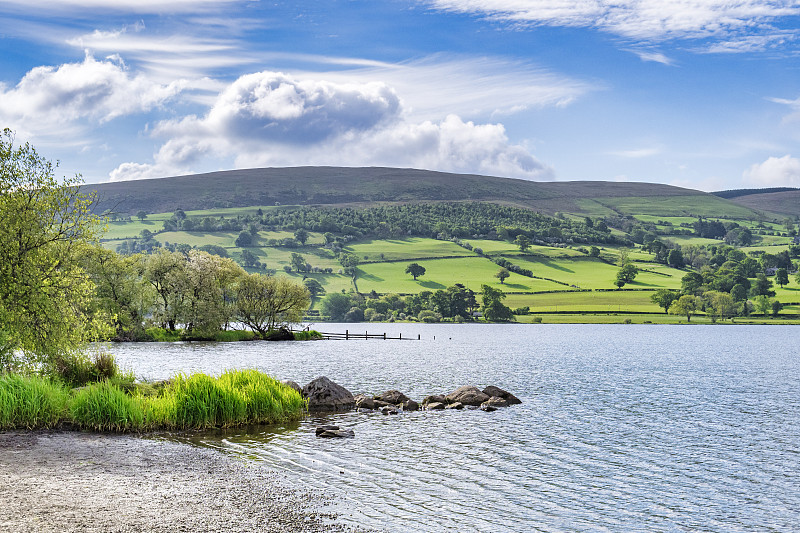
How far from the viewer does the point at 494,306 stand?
195500mm

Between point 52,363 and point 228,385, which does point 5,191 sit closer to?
point 52,363

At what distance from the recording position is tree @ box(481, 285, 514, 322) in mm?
195625

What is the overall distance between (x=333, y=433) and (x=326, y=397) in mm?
10208

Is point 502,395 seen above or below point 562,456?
below

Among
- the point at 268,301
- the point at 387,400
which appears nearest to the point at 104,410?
the point at 387,400

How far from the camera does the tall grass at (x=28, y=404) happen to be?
27.2 meters

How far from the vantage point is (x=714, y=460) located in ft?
95.7

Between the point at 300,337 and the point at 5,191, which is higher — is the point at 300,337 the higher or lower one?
the lower one

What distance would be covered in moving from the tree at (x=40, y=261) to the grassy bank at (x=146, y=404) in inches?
110

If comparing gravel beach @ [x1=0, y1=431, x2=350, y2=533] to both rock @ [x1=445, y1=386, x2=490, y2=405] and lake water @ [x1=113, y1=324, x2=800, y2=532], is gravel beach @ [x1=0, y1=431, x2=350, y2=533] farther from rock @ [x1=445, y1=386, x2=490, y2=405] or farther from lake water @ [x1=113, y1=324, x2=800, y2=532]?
rock @ [x1=445, y1=386, x2=490, y2=405]

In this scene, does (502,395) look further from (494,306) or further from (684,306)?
(684,306)

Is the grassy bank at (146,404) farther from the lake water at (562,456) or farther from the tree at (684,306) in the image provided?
the tree at (684,306)

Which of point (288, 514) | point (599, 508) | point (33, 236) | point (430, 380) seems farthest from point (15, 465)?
point (430, 380)

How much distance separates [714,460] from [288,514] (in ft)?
68.0
